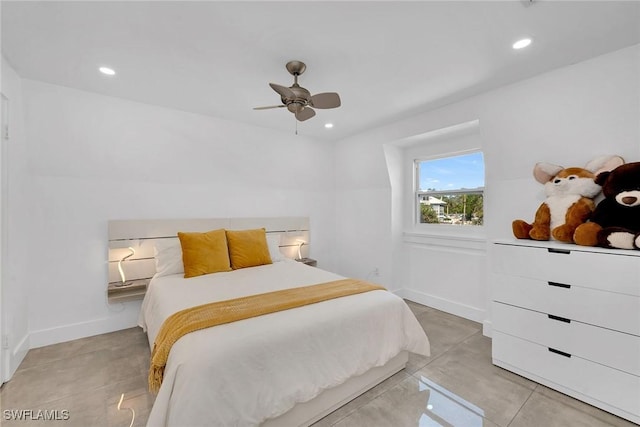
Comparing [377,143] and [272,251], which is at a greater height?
[377,143]

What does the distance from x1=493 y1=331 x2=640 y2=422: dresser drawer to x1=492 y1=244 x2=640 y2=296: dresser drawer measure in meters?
0.50

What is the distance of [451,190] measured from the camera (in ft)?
11.4

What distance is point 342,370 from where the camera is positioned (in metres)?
1.72

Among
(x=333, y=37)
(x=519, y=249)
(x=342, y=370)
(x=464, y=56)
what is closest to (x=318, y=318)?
(x=342, y=370)

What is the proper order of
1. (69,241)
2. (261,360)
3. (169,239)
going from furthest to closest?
(169,239)
(69,241)
(261,360)

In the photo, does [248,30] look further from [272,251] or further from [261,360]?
[272,251]

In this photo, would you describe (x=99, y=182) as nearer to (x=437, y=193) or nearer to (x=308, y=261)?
(x=308, y=261)

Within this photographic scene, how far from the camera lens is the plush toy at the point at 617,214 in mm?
1744

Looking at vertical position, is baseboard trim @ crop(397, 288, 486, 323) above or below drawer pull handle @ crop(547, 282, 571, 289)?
below

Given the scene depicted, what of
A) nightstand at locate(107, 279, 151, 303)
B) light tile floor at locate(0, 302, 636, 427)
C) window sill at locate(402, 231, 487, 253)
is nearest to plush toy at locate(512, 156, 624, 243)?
window sill at locate(402, 231, 487, 253)

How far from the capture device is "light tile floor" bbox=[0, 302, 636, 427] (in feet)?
5.43

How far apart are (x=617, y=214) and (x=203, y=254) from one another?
3.28 metres

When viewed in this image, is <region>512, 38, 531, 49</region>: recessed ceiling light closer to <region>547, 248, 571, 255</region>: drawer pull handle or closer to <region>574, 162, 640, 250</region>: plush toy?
<region>574, 162, 640, 250</region>: plush toy

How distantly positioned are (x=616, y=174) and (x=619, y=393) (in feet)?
4.46
